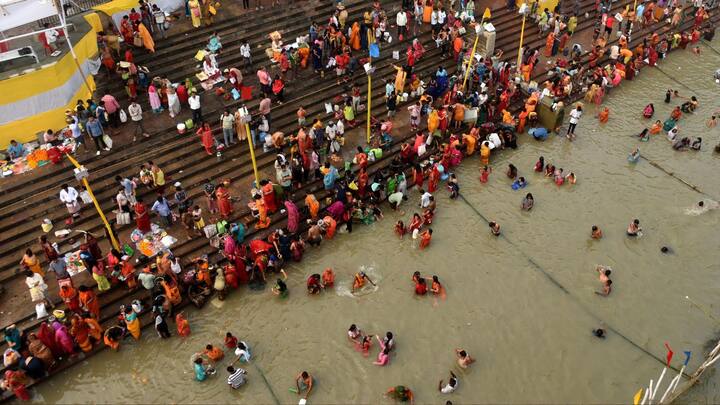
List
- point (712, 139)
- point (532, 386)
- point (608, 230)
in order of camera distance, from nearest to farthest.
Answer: point (532, 386) < point (608, 230) < point (712, 139)

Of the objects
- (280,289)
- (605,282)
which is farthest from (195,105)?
(605,282)

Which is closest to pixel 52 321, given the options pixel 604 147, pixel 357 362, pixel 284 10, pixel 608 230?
pixel 357 362

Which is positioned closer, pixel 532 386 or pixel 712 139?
pixel 532 386

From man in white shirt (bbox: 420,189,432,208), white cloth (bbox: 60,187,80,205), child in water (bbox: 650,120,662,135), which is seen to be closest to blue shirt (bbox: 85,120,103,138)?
white cloth (bbox: 60,187,80,205)

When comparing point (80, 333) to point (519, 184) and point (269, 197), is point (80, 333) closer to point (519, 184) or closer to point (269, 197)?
point (269, 197)

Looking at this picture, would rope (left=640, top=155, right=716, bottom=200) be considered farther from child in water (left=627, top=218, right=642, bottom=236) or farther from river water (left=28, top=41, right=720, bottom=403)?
child in water (left=627, top=218, right=642, bottom=236)

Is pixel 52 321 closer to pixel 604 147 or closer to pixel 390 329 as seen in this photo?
pixel 390 329

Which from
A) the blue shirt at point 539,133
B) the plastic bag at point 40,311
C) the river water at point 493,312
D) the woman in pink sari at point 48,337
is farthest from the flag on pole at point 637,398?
the plastic bag at point 40,311
